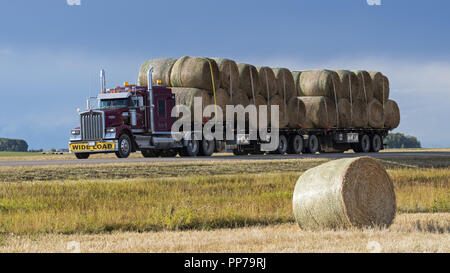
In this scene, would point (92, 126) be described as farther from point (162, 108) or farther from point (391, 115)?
point (391, 115)

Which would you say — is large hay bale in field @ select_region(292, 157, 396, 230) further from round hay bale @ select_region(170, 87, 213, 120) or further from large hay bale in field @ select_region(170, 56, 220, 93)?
large hay bale in field @ select_region(170, 56, 220, 93)

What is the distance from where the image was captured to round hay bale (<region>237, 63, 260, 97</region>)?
30.5m

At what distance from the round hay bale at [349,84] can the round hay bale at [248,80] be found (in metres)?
7.76

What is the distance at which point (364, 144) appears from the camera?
39562 mm

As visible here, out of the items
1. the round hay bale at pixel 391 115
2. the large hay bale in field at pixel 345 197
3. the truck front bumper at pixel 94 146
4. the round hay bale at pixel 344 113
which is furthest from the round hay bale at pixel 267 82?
the large hay bale in field at pixel 345 197

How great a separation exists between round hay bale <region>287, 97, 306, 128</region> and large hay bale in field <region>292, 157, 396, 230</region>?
2221 cm

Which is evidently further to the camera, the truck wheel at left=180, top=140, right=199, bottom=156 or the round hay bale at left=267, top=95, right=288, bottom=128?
the round hay bale at left=267, top=95, right=288, bottom=128

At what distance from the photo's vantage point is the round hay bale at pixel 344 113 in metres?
36.6

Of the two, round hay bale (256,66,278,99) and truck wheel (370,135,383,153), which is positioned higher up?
round hay bale (256,66,278,99)

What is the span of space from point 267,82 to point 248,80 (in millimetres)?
1716

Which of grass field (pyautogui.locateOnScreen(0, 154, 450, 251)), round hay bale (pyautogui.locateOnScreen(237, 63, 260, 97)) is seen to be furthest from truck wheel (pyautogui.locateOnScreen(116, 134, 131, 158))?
round hay bale (pyautogui.locateOnScreen(237, 63, 260, 97))

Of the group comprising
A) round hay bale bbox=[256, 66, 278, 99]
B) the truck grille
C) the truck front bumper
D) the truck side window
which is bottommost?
the truck front bumper

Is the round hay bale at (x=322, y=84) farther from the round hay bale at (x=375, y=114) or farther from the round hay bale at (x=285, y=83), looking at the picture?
the round hay bale at (x=375, y=114)

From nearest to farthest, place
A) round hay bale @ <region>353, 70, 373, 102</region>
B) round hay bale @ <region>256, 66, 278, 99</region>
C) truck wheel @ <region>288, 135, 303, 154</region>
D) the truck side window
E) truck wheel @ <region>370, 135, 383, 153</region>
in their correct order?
the truck side window
round hay bale @ <region>256, 66, 278, 99</region>
truck wheel @ <region>288, 135, 303, 154</region>
round hay bale @ <region>353, 70, 373, 102</region>
truck wheel @ <region>370, 135, 383, 153</region>
